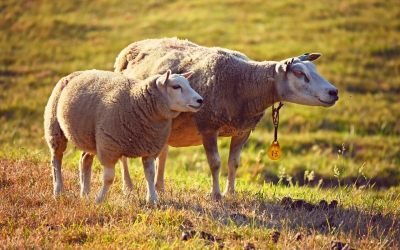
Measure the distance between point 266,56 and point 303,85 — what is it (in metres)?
10.8

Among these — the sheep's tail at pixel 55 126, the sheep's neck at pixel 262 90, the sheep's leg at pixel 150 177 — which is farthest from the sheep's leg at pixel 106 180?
the sheep's neck at pixel 262 90

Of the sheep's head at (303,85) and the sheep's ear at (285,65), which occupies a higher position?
the sheep's ear at (285,65)

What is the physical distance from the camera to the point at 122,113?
7.00 m

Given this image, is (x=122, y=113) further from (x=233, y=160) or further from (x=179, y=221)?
(x=233, y=160)

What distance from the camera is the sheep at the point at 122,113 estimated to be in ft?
22.8

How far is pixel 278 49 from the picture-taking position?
60.4 ft

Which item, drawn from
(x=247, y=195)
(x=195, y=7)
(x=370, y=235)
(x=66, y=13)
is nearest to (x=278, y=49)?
(x=195, y=7)

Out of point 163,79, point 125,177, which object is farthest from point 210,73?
point 125,177

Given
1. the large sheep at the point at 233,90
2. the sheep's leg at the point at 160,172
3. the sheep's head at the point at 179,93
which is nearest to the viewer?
the sheep's head at the point at 179,93

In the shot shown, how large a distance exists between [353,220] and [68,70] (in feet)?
41.6

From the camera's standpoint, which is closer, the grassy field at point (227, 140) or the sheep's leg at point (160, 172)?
the grassy field at point (227, 140)

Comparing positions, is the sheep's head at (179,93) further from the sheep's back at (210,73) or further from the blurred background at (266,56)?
the blurred background at (266,56)

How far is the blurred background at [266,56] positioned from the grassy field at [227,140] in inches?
1.7

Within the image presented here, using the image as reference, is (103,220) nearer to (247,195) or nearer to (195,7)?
(247,195)
